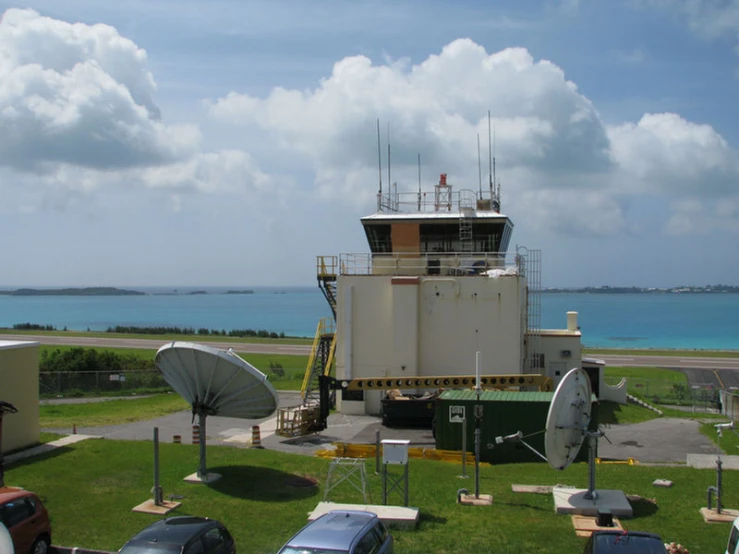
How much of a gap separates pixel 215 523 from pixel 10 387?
1162cm

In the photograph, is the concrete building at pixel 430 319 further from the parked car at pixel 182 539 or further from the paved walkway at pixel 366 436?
the parked car at pixel 182 539

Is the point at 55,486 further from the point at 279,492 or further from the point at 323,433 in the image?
the point at 323,433

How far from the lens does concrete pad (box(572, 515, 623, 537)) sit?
13219mm

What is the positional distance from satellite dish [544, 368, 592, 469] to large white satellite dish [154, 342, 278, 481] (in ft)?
22.2

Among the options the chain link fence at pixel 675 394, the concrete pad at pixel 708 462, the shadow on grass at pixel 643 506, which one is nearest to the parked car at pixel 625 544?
the shadow on grass at pixel 643 506

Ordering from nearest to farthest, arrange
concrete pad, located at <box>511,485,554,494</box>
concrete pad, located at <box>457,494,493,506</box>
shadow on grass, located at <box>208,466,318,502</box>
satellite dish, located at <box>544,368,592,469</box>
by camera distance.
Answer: satellite dish, located at <box>544,368,592,469</box> < concrete pad, located at <box>457,494,493,506</box> < shadow on grass, located at <box>208,466,318,502</box> < concrete pad, located at <box>511,485,554,494</box>

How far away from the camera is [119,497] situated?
15828 mm

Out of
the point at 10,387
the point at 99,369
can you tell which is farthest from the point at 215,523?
the point at 99,369

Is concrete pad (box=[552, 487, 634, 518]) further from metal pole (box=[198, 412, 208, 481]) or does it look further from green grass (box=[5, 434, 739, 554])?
metal pole (box=[198, 412, 208, 481])

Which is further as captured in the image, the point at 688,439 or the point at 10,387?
the point at 688,439

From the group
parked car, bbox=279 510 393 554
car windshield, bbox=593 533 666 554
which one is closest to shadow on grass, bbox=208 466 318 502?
parked car, bbox=279 510 393 554

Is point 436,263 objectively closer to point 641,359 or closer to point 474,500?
point 474,500

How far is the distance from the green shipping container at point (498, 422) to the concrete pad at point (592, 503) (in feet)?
21.3

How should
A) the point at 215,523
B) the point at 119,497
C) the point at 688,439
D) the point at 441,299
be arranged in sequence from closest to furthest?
the point at 215,523, the point at 119,497, the point at 688,439, the point at 441,299
